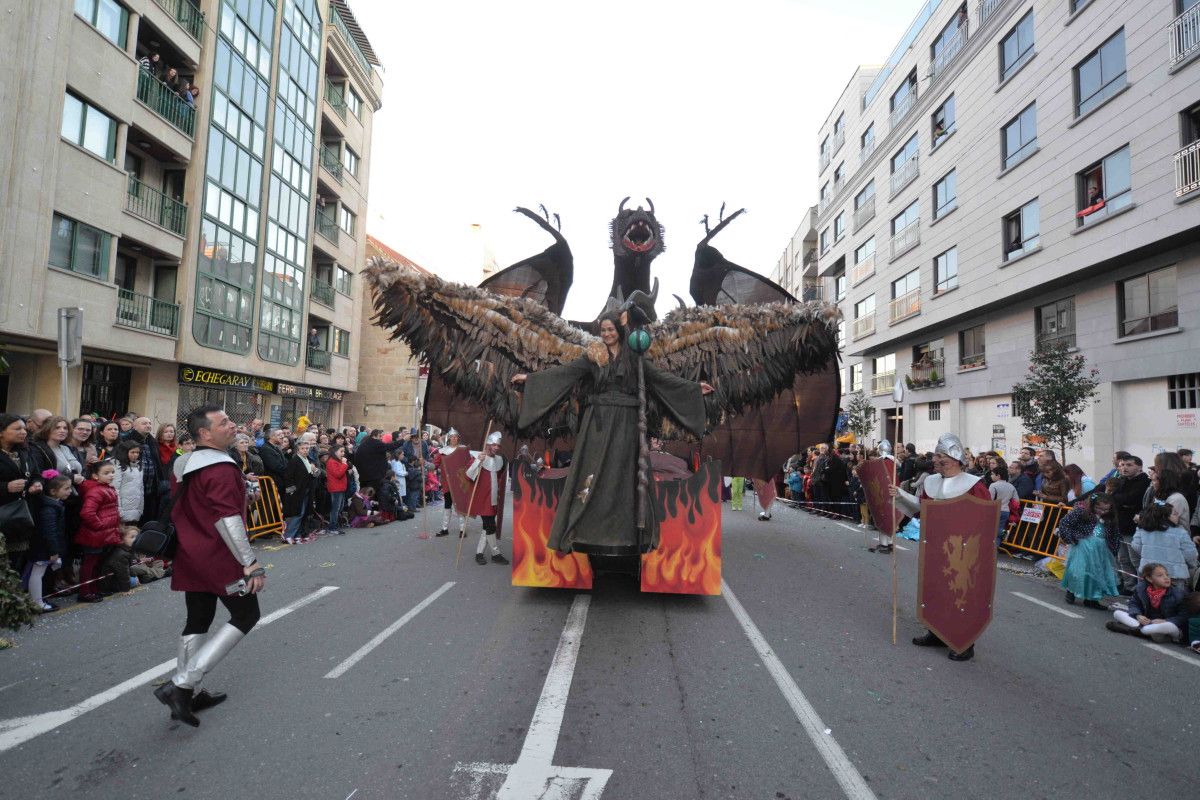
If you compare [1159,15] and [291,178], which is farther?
[291,178]

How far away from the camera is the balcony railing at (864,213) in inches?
1195

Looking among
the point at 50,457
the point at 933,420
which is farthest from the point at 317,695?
the point at 933,420

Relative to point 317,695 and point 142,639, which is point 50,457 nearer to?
point 142,639

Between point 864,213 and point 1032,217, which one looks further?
point 864,213

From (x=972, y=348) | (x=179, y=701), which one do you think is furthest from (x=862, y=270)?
(x=179, y=701)

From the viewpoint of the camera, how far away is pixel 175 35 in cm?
1761

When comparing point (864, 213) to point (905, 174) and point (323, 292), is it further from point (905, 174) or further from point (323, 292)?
point (323, 292)

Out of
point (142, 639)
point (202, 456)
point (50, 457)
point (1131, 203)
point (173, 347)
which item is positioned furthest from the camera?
point (173, 347)

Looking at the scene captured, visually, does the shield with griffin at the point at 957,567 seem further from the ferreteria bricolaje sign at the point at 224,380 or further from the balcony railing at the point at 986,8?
the balcony railing at the point at 986,8

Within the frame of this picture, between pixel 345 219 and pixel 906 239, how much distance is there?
2570cm

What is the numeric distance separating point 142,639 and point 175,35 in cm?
1966

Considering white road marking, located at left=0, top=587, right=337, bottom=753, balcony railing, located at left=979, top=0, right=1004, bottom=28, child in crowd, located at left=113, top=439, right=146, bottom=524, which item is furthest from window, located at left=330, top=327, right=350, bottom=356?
balcony railing, located at left=979, top=0, right=1004, bottom=28

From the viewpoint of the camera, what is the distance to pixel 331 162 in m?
28.4

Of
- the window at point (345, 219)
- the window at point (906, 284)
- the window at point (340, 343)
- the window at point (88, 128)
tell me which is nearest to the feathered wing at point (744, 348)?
the window at point (88, 128)
